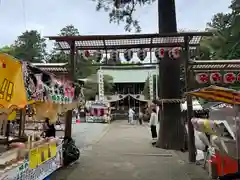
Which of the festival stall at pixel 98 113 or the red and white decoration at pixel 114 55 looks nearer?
the red and white decoration at pixel 114 55

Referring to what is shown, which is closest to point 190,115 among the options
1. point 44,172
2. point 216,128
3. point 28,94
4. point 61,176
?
point 216,128

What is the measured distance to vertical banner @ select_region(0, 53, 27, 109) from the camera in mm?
3937

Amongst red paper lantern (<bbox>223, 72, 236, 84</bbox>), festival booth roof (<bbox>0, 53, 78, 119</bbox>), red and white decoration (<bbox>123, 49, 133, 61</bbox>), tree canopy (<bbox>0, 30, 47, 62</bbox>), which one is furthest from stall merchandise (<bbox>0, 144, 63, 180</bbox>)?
tree canopy (<bbox>0, 30, 47, 62</bbox>)

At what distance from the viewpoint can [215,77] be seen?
13.1 m

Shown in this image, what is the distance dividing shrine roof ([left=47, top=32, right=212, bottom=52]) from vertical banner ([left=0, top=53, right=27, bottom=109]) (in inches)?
221

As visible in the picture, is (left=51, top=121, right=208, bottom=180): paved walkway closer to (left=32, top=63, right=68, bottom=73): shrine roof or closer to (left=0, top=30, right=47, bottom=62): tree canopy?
(left=32, top=63, right=68, bottom=73): shrine roof

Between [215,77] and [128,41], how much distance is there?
4.79 meters

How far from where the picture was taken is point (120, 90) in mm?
51031

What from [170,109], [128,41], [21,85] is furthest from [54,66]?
[21,85]

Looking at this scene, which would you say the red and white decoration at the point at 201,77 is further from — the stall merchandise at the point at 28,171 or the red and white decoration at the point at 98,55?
the stall merchandise at the point at 28,171

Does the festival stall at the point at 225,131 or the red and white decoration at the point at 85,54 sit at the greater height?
the red and white decoration at the point at 85,54

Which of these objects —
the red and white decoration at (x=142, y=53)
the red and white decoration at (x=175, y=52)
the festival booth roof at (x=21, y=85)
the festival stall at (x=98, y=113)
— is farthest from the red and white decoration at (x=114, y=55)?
the festival stall at (x=98, y=113)

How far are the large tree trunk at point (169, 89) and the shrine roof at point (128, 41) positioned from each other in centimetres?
218

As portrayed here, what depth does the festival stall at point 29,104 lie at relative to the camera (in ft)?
13.4
